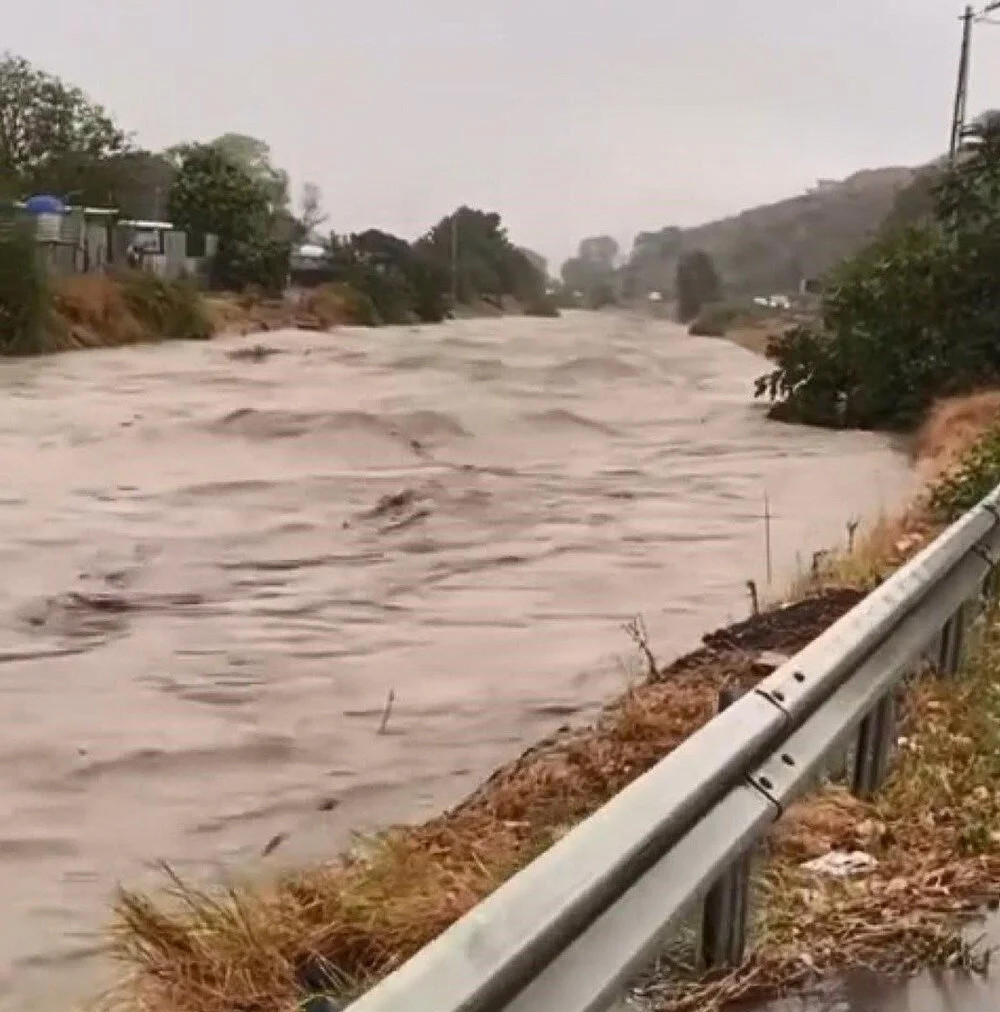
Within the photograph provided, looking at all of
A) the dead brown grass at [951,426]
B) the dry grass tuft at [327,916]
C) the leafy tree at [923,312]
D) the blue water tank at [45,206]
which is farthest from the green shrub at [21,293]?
the dry grass tuft at [327,916]

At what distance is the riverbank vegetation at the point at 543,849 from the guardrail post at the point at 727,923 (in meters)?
0.05

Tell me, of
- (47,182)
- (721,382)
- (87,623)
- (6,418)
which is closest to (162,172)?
(47,182)

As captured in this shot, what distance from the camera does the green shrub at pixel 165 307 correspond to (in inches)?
1654

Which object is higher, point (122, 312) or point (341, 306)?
point (122, 312)

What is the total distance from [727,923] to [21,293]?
3252 centimetres

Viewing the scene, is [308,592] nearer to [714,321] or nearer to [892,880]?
[892,880]

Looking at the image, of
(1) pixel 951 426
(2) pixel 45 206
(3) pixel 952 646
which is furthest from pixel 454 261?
(3) pixel 952 646

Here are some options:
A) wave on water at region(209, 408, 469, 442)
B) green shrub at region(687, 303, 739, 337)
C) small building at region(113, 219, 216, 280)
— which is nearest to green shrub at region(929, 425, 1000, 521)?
wave on water at region(209, 408, 469, 442)

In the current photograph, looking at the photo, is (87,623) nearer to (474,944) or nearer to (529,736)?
(529,736)

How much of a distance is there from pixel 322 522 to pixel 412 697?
6.41 meters

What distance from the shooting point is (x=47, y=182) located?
61.3 metres

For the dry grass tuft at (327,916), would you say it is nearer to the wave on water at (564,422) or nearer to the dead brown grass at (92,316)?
the wave on water at (564,422)

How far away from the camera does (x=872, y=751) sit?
5184 millimetres

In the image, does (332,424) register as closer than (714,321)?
Yes
